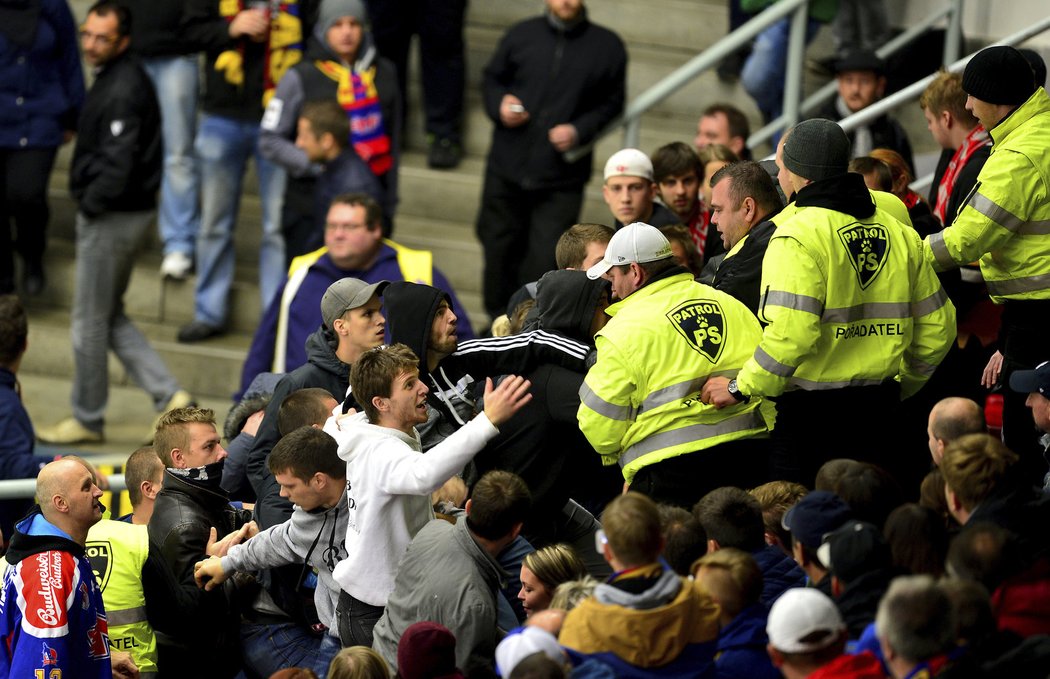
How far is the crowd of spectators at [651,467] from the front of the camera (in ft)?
15.7

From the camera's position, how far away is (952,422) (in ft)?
18.4

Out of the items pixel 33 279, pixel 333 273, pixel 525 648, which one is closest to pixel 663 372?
pixel 525 648

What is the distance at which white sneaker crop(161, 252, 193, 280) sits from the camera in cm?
1162

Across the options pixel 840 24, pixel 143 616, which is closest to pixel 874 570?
pixel 143 616

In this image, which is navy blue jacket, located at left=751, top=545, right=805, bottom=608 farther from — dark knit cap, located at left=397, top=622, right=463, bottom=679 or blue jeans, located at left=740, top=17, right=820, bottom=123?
blue jeans, located at left=740, top=17, right=820, bottom=123

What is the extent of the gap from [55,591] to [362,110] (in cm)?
528

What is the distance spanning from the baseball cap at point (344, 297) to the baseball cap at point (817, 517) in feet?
Answer: 8.63

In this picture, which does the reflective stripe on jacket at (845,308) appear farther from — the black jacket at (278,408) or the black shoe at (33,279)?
the black shoe at (33,279)

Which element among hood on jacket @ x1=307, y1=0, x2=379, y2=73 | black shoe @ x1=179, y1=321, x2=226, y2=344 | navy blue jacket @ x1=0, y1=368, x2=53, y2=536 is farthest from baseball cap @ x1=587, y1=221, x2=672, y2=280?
black shoe @ x1=179, y1=321, x2=226, y2=344

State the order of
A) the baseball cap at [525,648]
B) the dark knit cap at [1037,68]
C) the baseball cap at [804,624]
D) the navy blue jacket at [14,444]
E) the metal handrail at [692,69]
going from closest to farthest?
the baseball cap at [804,624] < the baseball cap at [525,648] < the dark knit cap at [1037,68] < the navy blue jacket at [14,444] < the metal handrail at [692,69]

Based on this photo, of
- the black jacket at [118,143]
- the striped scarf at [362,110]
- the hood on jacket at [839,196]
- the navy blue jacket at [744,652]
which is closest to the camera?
the navy blue jacket at [744,652]

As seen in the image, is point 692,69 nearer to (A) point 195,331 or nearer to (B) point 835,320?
(A) point 195,331

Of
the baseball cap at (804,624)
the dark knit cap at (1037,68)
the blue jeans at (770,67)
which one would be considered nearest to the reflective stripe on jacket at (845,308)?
the dark knit cap at (1037,68)

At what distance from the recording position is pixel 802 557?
5.18 m
